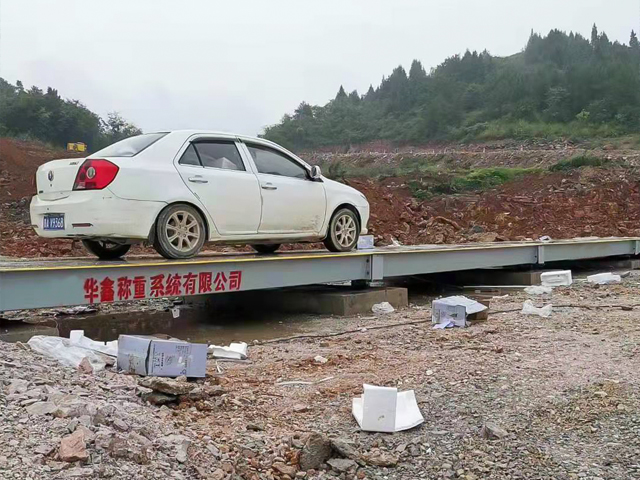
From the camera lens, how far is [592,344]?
5.96 metres

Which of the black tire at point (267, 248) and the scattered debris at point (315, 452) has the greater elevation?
the black tire at point (267, 248)

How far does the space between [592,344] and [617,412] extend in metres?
2.13

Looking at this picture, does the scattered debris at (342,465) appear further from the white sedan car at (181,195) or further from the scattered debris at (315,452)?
the white sedan car at (181,195)

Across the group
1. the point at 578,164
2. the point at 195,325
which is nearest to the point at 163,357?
the point at 195,325

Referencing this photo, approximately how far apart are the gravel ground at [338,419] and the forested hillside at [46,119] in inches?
1467

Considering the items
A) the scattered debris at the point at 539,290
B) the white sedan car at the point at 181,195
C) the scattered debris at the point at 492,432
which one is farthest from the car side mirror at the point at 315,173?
the scattered debris at the point at 492,432

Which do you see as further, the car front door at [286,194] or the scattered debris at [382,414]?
the car front door at [286,194]

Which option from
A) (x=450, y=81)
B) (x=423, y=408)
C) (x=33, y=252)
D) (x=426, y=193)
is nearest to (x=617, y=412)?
(x=423, y=408)

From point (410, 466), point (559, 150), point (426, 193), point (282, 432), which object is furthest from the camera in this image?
point (559, 150)

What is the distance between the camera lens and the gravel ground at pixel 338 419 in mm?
3098

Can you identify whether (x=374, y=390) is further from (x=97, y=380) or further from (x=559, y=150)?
(x=559, y=150)

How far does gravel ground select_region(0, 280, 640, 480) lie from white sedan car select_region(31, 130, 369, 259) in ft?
5.16

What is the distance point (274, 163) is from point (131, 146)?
1.70 metres

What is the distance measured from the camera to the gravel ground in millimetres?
3098
